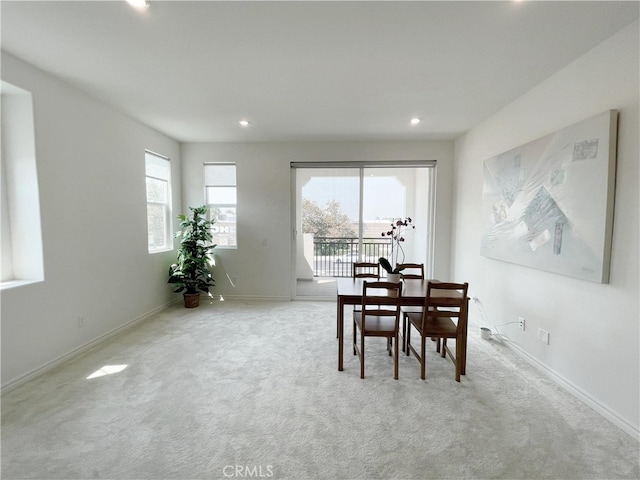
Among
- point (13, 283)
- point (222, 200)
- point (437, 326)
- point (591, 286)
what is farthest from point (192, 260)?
point (591, 286)

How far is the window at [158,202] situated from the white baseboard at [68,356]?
103 centimetres

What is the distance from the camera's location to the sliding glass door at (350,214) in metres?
4.71

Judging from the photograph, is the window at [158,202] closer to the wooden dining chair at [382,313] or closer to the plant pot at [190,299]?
the plant pot at [190,299]

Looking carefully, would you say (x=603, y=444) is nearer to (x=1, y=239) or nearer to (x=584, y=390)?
(x=584, y=390)

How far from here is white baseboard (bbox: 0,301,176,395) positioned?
2.16 m

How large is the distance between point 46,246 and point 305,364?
2.57 meters

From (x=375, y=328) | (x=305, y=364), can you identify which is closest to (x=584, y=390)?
(x=375, y=328)

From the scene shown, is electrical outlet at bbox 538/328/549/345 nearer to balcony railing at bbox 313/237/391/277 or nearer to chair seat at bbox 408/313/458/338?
chair seat at bbox 408/313/458/338

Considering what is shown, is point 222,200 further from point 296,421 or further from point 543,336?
point 543,336

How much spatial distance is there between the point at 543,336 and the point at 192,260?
4.33m

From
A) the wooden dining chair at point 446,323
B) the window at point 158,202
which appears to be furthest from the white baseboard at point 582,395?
the window at point 158,202

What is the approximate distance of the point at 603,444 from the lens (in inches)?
65.3

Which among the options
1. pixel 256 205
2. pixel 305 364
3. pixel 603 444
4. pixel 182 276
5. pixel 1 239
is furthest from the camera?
pixel 256 205

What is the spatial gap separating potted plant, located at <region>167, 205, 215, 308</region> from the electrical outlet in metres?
4.19
